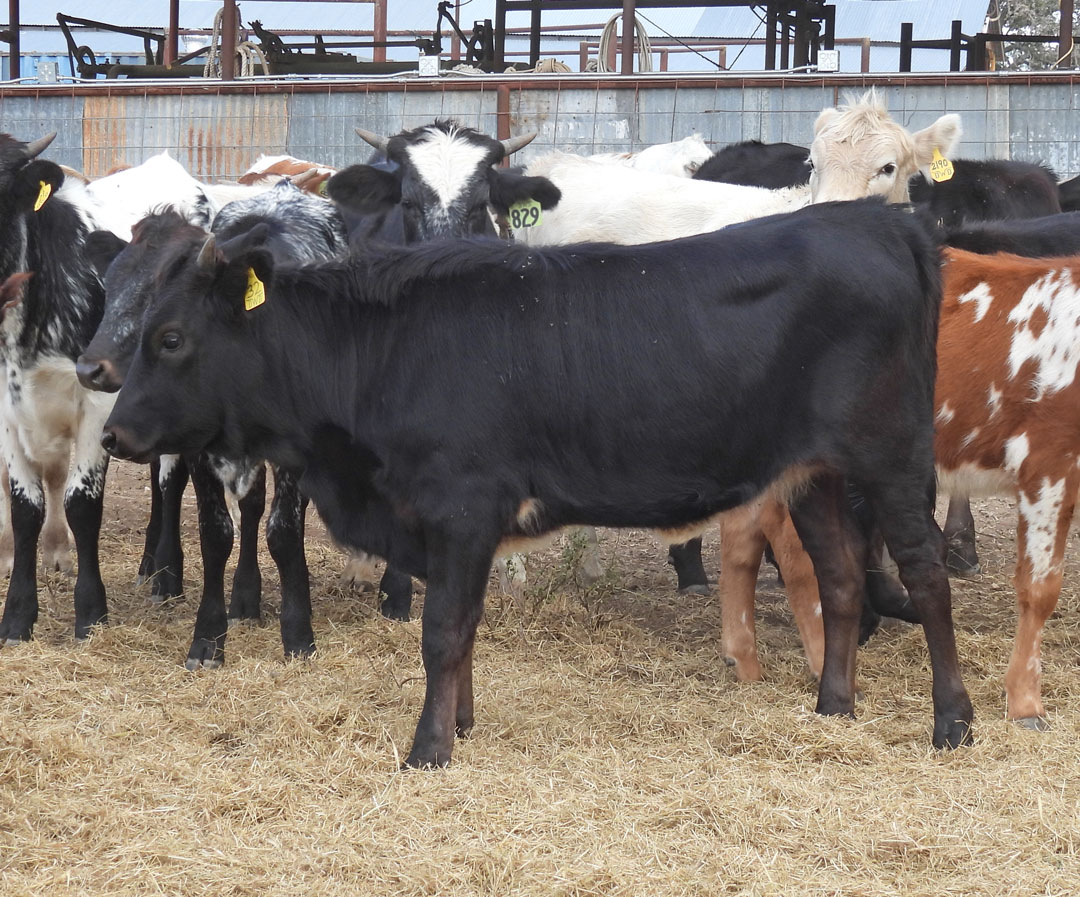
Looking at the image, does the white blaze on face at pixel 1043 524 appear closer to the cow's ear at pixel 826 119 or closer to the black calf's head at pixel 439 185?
the black calf's head at pixel 439 185

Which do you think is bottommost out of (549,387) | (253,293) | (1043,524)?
(1043,524)

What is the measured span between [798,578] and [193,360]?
2363mm

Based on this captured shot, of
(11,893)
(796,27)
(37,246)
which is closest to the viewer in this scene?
(11,893)

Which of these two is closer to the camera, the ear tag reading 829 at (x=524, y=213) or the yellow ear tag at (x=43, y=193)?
the yellow ear tag at (x=43, y=193)

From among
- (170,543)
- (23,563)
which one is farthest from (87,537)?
(170,543)

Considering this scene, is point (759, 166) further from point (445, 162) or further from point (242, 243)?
point (242, 243)

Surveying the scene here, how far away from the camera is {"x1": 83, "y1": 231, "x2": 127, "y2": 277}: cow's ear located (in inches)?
209

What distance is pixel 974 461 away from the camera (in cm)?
484

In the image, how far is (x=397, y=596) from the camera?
19.4ft

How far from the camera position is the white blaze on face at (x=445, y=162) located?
19.7ft

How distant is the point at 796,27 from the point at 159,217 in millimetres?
10684

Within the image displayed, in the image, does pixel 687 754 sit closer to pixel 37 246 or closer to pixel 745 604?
pixel 745 604

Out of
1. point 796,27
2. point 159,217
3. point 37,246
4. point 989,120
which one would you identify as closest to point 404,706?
point 159,217

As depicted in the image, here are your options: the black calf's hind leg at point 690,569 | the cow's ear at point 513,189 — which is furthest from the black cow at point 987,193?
the black calf's hind leg at point 690,569
